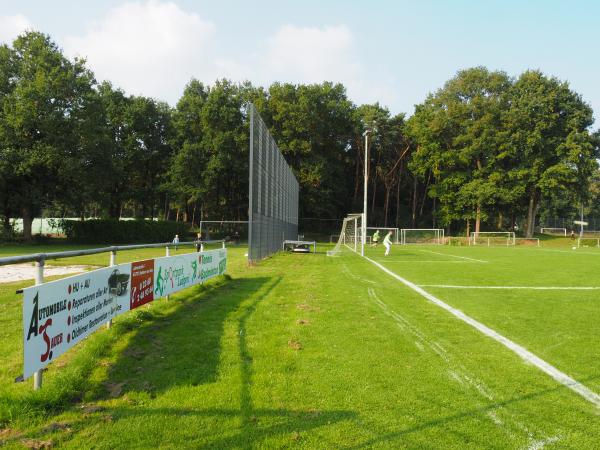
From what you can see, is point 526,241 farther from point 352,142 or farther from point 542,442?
point 542,442

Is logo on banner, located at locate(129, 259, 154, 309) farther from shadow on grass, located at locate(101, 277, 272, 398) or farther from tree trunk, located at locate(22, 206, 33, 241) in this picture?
tree trunk, located at locate(22, 206, 33, 241)

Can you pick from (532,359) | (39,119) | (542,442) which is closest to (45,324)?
(542,442)

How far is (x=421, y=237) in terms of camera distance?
49000 millimetres

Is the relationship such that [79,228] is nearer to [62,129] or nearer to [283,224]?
[62,129]

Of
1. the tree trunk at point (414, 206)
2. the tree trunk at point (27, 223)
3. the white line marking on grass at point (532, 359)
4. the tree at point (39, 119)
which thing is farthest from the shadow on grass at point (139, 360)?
the tree trunk at point (414, 206)

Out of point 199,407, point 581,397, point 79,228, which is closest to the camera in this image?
point 199,407

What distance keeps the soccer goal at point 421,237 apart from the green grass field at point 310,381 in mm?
40942

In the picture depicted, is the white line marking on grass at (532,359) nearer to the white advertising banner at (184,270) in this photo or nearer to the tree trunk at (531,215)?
the white advertising banner at (184,270)

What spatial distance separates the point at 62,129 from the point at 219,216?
70.2 feet

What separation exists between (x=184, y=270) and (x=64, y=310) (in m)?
4.78

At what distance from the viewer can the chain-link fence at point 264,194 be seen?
57.7 ft

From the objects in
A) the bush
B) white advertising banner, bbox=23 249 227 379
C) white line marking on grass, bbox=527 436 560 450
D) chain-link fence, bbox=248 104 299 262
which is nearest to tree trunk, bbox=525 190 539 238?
chain-link fence, bbox=248 104 299 262

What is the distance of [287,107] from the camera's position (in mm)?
51156

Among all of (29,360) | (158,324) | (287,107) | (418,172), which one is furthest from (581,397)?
(418,172)
